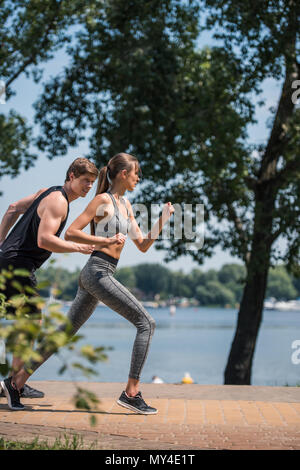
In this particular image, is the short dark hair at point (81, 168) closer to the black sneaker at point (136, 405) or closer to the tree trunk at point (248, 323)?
the black sneaker at point (136, 405)

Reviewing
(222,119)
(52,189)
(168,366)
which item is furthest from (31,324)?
(168,366)

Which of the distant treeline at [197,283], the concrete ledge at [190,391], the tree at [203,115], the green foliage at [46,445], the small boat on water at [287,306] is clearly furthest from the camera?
the small boat on water at [287,306]

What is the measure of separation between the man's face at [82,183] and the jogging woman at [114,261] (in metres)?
0.12

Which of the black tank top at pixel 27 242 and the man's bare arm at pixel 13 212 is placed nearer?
the black tank top at pixel 27 242

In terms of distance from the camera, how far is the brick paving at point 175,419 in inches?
175

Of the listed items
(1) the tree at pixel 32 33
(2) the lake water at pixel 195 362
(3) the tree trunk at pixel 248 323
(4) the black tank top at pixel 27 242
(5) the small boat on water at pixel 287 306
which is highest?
(1) the tree at pixel 32 33

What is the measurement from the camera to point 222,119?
13.5 m

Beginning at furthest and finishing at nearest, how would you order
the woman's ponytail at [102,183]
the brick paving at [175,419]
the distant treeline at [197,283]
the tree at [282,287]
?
the tree at [282,287]
the distant treeline at [197,283]
the woman's ponytail at [102,183]
the brick paving at [175,419]

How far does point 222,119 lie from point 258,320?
15.8 feet

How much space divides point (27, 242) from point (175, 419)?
74.6 inches

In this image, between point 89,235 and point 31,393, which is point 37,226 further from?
point 31,393

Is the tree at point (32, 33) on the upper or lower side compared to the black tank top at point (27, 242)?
upper

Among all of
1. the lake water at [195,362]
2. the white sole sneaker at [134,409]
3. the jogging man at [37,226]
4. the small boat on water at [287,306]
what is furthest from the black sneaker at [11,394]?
the small boat on water at [287,306]
